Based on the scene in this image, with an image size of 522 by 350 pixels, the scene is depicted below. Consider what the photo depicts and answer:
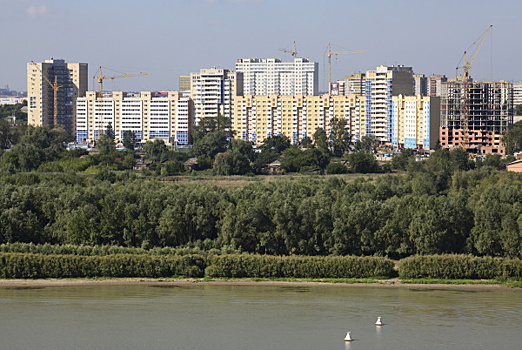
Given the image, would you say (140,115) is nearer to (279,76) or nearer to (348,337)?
(279,76)

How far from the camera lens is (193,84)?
4616cm

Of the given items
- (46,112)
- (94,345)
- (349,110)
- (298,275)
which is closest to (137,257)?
(298,275)

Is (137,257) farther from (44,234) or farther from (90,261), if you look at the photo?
(44,234)

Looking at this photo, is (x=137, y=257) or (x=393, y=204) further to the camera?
(x=393, y=204)

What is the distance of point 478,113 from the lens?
120ft

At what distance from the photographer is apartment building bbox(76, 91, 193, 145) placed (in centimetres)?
4503

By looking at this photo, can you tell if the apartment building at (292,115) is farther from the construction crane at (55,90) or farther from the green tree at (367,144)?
the construction crane at (55,90)

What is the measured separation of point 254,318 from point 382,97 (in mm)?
31127

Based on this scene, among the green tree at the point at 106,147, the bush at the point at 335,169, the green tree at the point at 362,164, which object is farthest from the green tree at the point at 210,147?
the green tree at the point at 362,164

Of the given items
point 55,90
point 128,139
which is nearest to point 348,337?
point 128,139

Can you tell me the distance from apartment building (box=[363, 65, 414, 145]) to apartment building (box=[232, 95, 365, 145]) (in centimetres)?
73

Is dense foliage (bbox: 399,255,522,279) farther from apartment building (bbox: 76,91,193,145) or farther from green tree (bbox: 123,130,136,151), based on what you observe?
apartment building (bbox: 76,91,193,145)

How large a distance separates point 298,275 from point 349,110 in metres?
29.7

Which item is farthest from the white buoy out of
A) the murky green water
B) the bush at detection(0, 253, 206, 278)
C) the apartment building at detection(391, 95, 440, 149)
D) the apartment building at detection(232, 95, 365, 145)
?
the apartment building at detection(232, 95, 365, 145)
